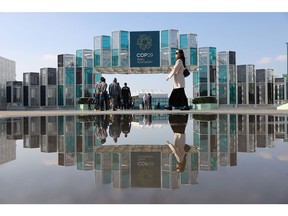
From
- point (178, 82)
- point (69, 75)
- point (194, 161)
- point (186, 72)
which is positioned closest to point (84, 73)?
point (69, 75)

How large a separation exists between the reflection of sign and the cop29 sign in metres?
23.1

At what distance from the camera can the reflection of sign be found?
5.65 ft

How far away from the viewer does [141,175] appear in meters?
1.88

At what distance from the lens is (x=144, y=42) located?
83.1 feet

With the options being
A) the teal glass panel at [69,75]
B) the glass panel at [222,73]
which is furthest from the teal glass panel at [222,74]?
the teal glass panel at [69,75]

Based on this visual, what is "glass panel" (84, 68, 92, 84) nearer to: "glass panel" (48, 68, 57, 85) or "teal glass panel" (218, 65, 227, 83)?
"glass panel" (48, 68, 57, 85)

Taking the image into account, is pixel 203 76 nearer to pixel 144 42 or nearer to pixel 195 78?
A: pixel 195 78

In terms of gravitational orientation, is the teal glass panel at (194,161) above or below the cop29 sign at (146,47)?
below

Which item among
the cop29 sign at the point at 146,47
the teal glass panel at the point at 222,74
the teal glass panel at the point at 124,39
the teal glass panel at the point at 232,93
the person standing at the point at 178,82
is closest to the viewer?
the person standing at the point at 178,82

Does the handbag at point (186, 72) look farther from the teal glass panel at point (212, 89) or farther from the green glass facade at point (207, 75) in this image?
the teal glass panel at point (212, 89)

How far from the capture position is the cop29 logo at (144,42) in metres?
25.3

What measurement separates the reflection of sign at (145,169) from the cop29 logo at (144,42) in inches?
913

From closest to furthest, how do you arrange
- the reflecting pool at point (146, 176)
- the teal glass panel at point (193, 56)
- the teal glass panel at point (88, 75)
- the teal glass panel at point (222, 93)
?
1. the reflecting pool at point (146, 176)
2. the teal glass panel at point (193, 56)
3. the teal glass panel at point (222, 93)
4. the teal glass panel at point (88, 75)

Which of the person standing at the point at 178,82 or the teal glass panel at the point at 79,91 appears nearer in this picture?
the person standing at the point at 178,82
